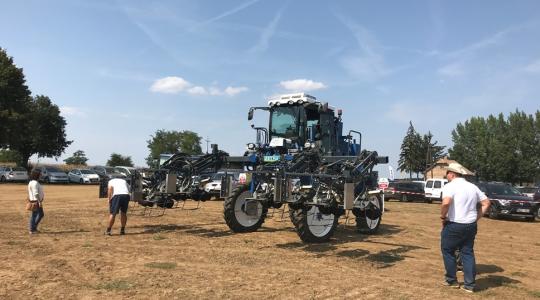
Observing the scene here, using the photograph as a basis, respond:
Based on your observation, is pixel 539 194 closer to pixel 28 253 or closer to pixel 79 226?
pixel 79 226

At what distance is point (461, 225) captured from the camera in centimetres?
721

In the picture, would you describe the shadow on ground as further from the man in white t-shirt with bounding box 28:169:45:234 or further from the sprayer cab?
the man in white t-shirt with bounding box 28:169:45:234

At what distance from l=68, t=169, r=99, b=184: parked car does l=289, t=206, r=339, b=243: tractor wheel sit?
3762 cm

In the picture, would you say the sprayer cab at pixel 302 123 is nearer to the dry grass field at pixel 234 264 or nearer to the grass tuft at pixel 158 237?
the dry grass field at pixel 234 264

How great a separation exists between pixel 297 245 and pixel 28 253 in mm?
5250

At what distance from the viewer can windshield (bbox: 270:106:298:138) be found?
541 inches

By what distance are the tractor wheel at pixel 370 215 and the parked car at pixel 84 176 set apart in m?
36.1

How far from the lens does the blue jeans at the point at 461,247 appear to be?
7.15 metres

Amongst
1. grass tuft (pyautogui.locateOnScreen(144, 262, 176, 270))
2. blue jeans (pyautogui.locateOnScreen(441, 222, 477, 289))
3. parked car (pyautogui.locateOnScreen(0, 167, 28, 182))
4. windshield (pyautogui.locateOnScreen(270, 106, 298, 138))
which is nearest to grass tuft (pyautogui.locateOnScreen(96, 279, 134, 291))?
grass tuft (pyautogui.locateOnScreen(144, 262, 176, 270))

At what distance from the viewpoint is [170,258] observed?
878cm

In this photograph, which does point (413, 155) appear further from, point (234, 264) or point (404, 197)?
point (234, 264)

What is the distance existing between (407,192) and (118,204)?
86.2 feet

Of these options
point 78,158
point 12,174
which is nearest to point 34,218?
point 12,174

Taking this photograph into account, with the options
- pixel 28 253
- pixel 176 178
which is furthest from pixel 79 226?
pixel 28 253
